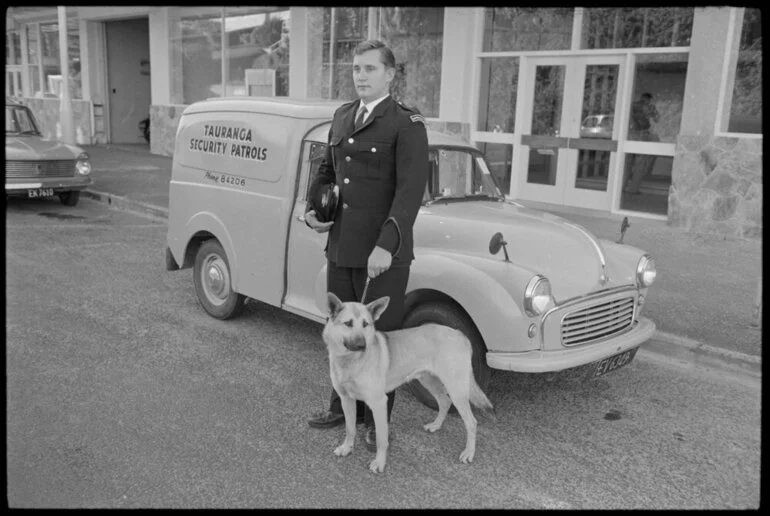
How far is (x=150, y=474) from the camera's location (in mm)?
3527

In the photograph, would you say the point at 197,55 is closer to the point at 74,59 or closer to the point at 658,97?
the point at 74,59

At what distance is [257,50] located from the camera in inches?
647

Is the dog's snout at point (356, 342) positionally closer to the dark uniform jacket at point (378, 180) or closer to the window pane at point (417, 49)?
the dark uniform jacket at point (378, 180)

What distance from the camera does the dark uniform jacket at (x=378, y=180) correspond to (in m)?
3.62

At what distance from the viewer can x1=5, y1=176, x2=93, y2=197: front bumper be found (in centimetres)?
1096

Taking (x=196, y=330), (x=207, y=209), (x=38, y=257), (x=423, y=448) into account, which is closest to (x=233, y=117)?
(x=207, y=209)

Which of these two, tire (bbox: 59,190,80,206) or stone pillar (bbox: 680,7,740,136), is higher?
stone pillar (bbox: 680,7,740,136)

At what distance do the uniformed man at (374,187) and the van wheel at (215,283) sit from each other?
7.05 feet

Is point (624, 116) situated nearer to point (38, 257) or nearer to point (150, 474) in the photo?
point (38, 257)

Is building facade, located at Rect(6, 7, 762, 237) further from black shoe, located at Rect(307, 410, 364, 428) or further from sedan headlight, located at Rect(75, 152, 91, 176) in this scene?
sedan headlight, located at Rect(75, 152, 91, 176)

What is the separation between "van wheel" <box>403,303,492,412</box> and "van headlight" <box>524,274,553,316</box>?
15.6 inches

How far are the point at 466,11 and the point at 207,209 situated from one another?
7.80 metres

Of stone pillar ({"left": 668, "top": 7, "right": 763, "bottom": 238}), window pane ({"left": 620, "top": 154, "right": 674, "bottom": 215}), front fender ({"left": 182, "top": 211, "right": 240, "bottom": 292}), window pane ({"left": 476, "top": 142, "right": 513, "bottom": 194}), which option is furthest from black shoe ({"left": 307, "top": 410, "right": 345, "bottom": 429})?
window pane ({"left": 476, "top": 142, "right": 513, "bottom": 194})

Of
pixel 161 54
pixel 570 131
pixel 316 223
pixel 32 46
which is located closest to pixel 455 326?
pixel 316 223
